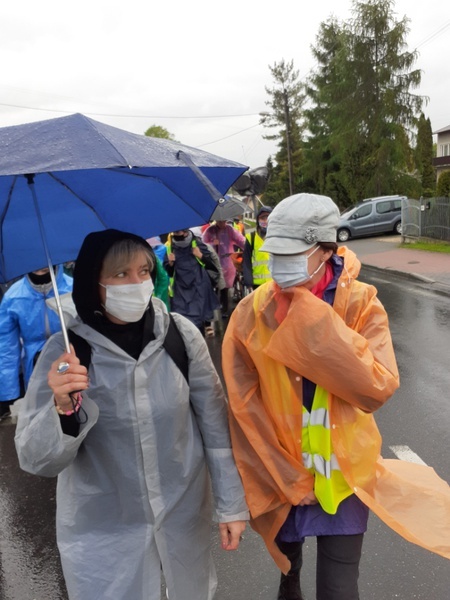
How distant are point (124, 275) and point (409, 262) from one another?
45.8 ft

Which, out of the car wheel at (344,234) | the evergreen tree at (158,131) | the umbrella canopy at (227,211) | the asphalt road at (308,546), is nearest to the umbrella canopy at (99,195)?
the asphalt road at (308,546)

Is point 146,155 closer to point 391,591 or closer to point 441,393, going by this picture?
point 391,591

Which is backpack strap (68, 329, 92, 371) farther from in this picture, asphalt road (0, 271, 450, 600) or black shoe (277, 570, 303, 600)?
asphalt road (0, 271, 450, 600)

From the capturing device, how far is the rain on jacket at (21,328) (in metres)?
3.52

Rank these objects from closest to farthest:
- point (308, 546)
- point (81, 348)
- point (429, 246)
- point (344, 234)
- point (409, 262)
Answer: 1. point (81, 348)
2. point (308, 546)
3. point (409, 262)
4. point (429, 246)
5. point (344, 234)

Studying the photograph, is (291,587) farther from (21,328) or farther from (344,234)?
(344,234)

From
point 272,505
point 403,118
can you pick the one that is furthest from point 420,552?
point 403,118

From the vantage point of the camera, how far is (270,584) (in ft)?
9.04

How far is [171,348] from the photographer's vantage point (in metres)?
1.85

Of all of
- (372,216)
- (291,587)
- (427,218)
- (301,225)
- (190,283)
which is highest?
(301,225)

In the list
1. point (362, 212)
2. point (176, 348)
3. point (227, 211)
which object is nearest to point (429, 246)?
point (362, 212)

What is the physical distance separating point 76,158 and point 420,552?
9.07ft

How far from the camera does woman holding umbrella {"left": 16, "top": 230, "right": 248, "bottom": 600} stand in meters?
1.77

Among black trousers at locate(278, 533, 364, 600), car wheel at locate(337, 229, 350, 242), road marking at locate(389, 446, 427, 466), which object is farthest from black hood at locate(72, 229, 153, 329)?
car wheel at locate(337, 229, 350, 242)
